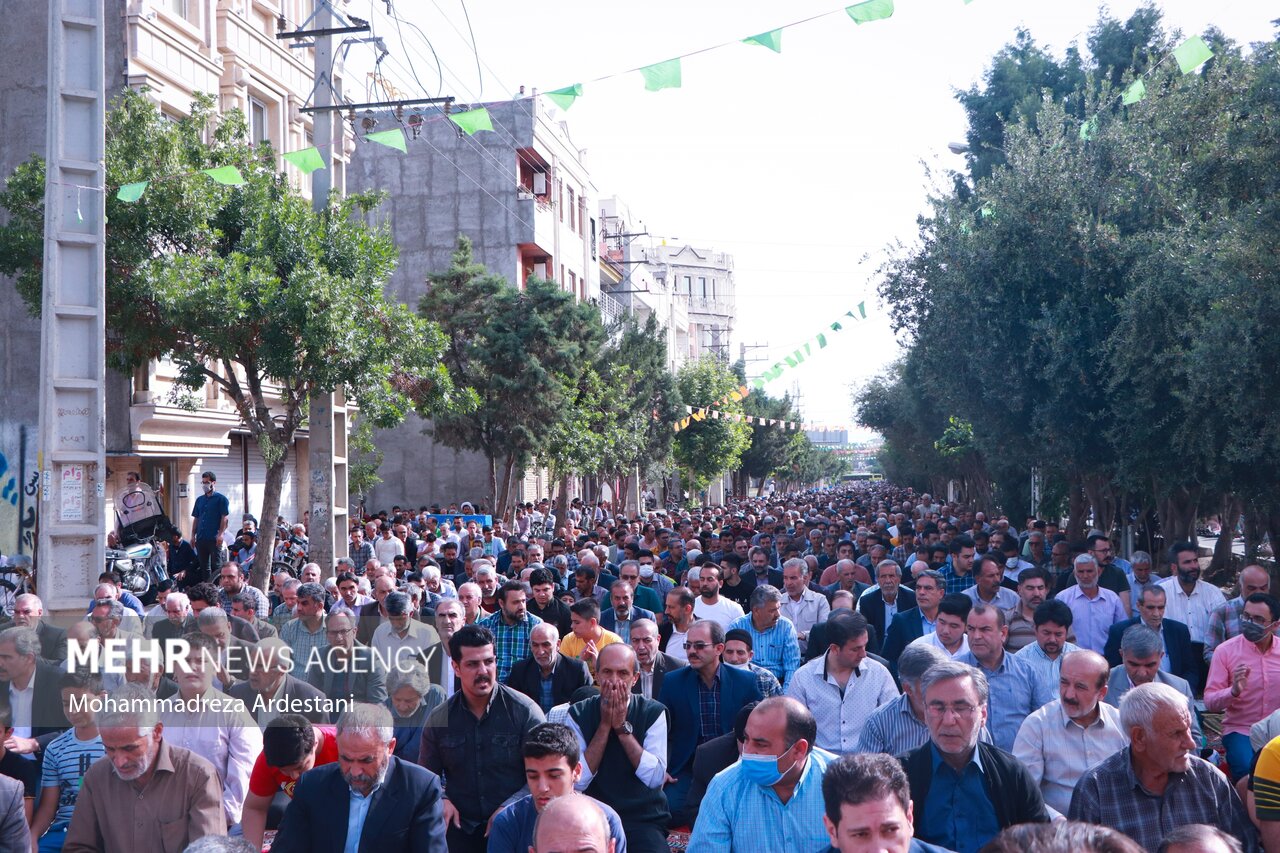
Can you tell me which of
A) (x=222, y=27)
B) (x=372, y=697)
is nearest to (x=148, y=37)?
(x=222, y=27)

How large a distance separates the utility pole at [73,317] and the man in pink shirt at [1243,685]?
8358 mm

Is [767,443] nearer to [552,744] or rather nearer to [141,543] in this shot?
[141,543]

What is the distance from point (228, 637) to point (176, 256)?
8.31 m

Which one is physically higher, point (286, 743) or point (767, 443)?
point (767, 443)

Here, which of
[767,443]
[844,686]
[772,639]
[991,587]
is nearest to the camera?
[844,686]

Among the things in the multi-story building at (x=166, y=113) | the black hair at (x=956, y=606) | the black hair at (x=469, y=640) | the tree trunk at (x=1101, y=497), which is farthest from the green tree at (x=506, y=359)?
the black hair at (x=469, y=640)

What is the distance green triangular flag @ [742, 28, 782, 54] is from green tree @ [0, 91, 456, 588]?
7426mm

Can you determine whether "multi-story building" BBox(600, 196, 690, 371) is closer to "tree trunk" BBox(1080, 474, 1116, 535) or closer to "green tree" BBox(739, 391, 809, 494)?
"green tree" BBox(739, 391, 809, 494)

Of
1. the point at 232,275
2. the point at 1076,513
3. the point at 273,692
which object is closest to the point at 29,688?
the point at 273,692

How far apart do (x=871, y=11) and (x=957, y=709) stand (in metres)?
6.23

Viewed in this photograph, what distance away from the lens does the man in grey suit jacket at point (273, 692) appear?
7.27 metres

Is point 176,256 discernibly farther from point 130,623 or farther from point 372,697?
point 372,697

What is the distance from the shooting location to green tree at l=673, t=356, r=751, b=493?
54812mm

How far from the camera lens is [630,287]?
60594 mm
